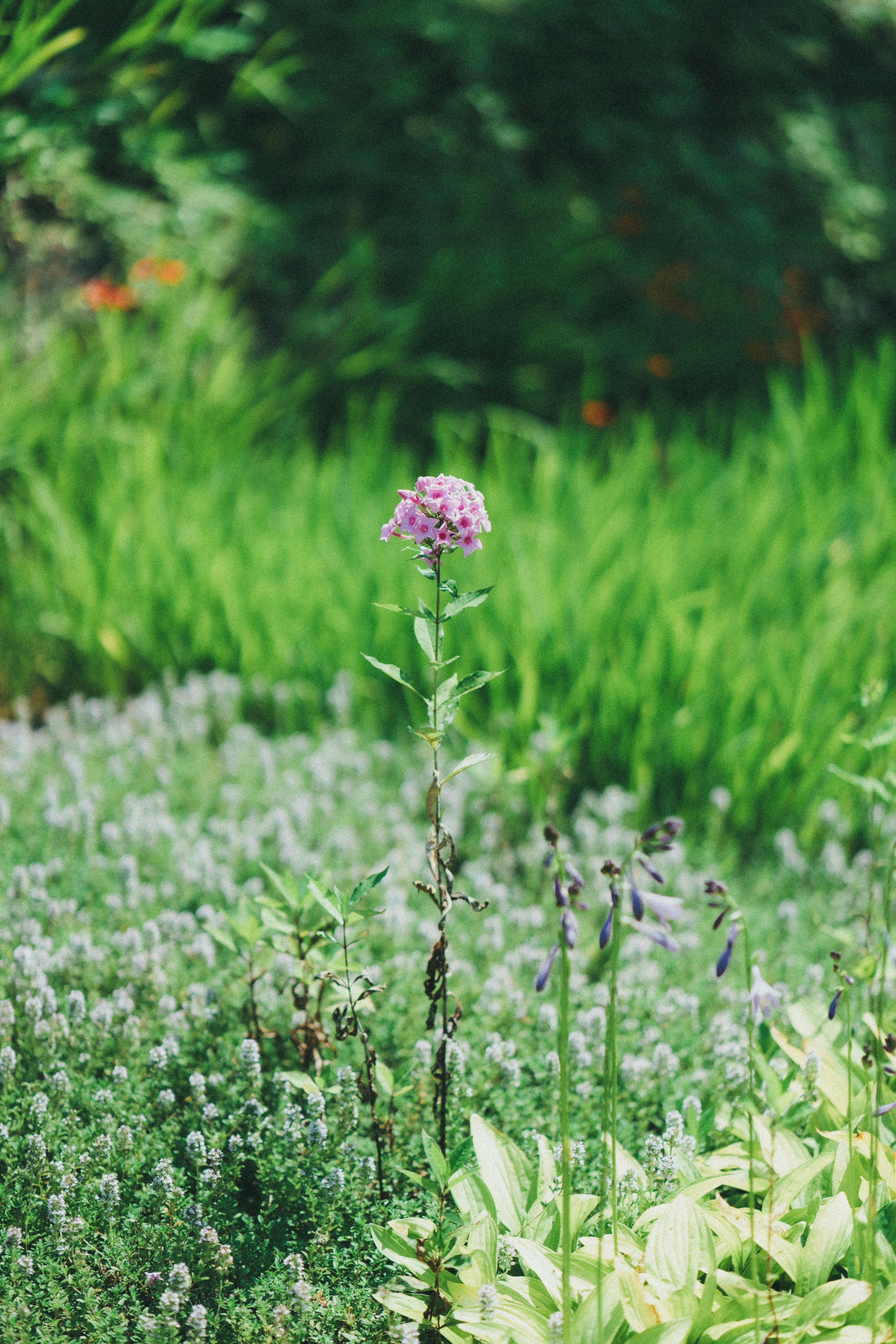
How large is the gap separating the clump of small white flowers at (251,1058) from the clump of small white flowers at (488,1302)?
21.5 inches

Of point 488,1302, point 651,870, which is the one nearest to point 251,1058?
point 488,1302

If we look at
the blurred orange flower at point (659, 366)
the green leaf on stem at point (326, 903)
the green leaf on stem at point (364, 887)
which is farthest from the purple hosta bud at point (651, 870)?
the blurred orange flower at point (659, 366)

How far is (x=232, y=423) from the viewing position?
15.2ft

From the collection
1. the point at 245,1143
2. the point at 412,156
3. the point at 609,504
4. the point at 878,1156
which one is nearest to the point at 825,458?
the point at 609,504

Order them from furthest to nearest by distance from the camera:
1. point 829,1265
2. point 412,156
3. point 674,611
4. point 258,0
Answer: point 412,156 < point 258,0 < point 674,611 < point 829,1265

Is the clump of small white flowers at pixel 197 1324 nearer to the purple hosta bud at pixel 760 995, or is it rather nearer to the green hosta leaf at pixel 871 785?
the purple hosta bud at pixel 760 995

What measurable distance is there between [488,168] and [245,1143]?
5.08 metres

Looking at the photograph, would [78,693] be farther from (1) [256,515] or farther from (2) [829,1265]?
(2) [829,1265]

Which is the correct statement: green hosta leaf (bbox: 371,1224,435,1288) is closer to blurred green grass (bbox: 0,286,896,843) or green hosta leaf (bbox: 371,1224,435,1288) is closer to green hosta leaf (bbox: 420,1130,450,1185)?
green hosta leaf (bbox: 420,1130,450,1185)

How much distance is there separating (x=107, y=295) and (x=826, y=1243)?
4.31 metres

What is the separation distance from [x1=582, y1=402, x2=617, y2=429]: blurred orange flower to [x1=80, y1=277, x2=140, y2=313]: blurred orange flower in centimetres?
207

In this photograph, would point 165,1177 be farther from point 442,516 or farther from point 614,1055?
point 442,516

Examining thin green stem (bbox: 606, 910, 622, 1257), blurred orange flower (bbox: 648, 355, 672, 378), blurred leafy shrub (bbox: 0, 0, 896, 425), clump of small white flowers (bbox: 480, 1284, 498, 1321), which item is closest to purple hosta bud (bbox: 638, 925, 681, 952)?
thin green stem (bbox: 606, 910, 622, 1257)

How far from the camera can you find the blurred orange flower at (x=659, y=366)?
5.31 meters
